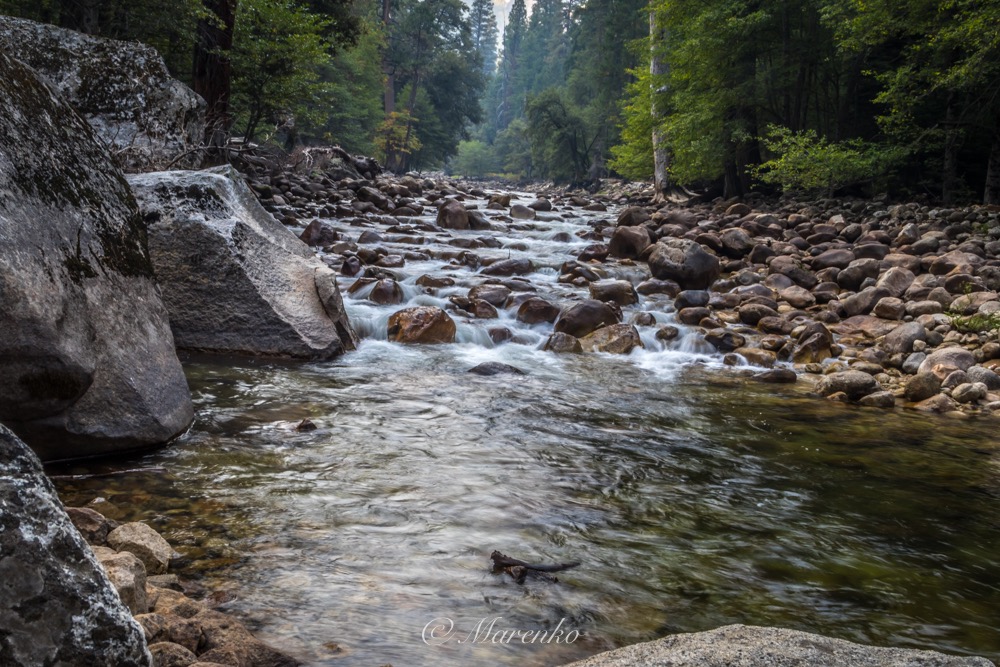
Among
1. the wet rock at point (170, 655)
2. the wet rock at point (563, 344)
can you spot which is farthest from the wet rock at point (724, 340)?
the wet rock at point (170, 655)

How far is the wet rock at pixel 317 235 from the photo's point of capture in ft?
42.3

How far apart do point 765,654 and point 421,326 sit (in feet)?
22.9

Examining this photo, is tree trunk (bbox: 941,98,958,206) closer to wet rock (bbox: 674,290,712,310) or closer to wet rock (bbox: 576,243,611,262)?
wet rock (bbox: 576,243,611,262)

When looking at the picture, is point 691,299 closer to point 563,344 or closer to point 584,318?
point 584,318

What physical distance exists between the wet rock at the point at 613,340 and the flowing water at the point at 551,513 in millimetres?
2032

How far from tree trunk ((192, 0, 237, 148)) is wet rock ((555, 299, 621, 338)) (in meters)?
7.53

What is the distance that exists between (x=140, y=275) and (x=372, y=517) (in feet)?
7.22

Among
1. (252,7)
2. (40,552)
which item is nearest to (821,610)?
(40,552)

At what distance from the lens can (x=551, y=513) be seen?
3.87 m

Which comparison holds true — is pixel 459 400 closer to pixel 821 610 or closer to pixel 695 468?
pixel 695 468

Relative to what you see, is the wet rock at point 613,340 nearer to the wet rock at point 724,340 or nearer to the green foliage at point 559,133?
the wet rock at point 724,340

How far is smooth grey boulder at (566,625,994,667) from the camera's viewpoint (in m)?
1.91

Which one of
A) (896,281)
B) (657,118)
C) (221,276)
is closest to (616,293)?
(896,281)

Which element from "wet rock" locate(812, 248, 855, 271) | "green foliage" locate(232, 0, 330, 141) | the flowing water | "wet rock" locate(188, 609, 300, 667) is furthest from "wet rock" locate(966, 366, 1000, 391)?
"green foliage" locate(232, 0, 330, 141)
